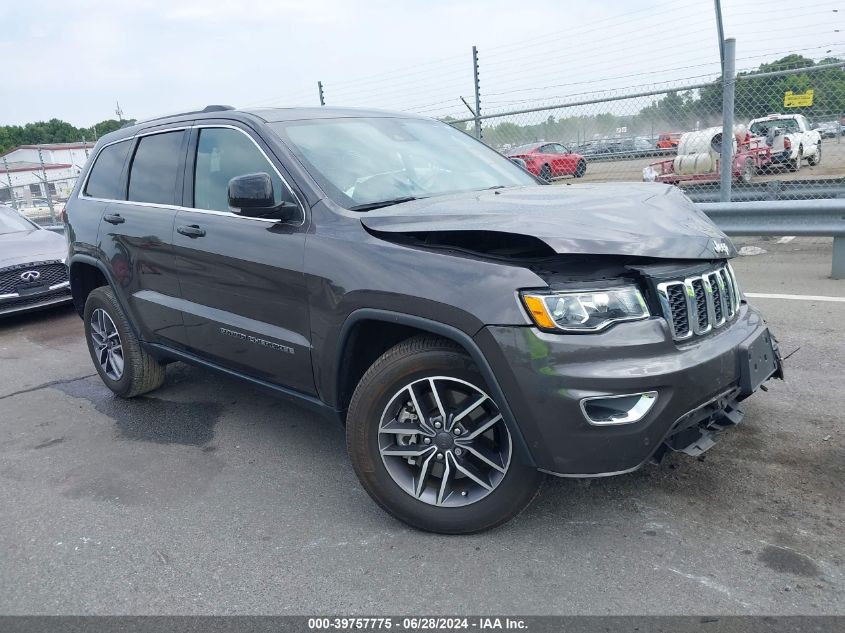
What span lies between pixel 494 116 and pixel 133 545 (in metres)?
8.21

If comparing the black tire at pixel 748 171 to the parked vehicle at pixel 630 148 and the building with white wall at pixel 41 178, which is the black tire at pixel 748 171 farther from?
the building with white wall at pixel 41 178

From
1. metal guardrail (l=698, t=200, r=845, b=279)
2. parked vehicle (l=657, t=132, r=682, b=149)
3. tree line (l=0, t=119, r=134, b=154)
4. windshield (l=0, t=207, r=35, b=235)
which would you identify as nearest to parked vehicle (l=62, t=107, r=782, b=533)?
metal guardrail (l=698, t=200, r=845, b=279)

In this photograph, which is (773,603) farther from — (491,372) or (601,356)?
(491,372)

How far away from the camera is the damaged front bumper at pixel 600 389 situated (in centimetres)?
242

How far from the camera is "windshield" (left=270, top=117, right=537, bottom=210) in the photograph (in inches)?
131

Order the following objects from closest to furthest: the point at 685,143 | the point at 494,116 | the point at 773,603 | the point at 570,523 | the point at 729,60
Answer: the point at 773,603 → the point at 570,523 → the point at 729,60 → the point at 685,143 → the point at 494,116

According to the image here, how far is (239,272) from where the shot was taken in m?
3.45

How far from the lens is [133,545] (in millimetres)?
3004

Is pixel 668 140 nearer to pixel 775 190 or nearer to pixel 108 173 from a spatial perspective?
pixel 775 190

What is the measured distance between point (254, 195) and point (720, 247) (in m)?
1.99

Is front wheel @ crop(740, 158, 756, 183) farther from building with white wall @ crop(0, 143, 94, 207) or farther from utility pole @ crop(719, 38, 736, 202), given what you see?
building with white wall @ crop(0, 143, 94, 207)

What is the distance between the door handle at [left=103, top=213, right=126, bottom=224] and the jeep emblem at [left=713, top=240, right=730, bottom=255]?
11.1 feet

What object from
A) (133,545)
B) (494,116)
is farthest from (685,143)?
(133,545)

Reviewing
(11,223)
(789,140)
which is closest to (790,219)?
(789,140)
